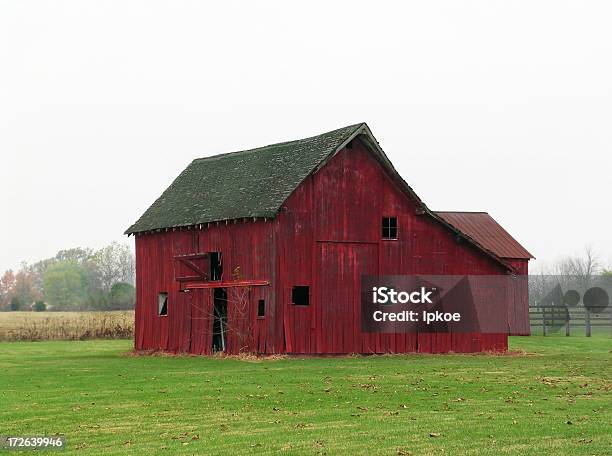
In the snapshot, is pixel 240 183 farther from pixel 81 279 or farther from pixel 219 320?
pixel 81 279

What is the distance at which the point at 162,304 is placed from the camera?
4897cm

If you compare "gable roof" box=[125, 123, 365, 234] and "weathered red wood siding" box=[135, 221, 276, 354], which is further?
"gable roof" box=[125, 123, 365, 234]

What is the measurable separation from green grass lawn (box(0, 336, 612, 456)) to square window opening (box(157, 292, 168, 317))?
9.15 m

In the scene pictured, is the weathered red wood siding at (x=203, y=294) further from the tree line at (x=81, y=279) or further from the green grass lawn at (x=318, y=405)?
the tree line at (x=81, y=279)

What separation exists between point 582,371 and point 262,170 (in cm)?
1814

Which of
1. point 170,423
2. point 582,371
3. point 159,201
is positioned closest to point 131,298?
point 159,201

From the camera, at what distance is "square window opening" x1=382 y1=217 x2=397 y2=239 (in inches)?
1729

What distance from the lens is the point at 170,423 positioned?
67.8 feet

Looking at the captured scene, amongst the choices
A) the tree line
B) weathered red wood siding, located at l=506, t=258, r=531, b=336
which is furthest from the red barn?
the tree line

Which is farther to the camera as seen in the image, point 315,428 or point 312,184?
point 312,184

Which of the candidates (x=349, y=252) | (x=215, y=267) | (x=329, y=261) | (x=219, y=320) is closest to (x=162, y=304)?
(x=215, y=267)

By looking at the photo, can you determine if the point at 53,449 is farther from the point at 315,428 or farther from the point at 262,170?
the point at 262,170
